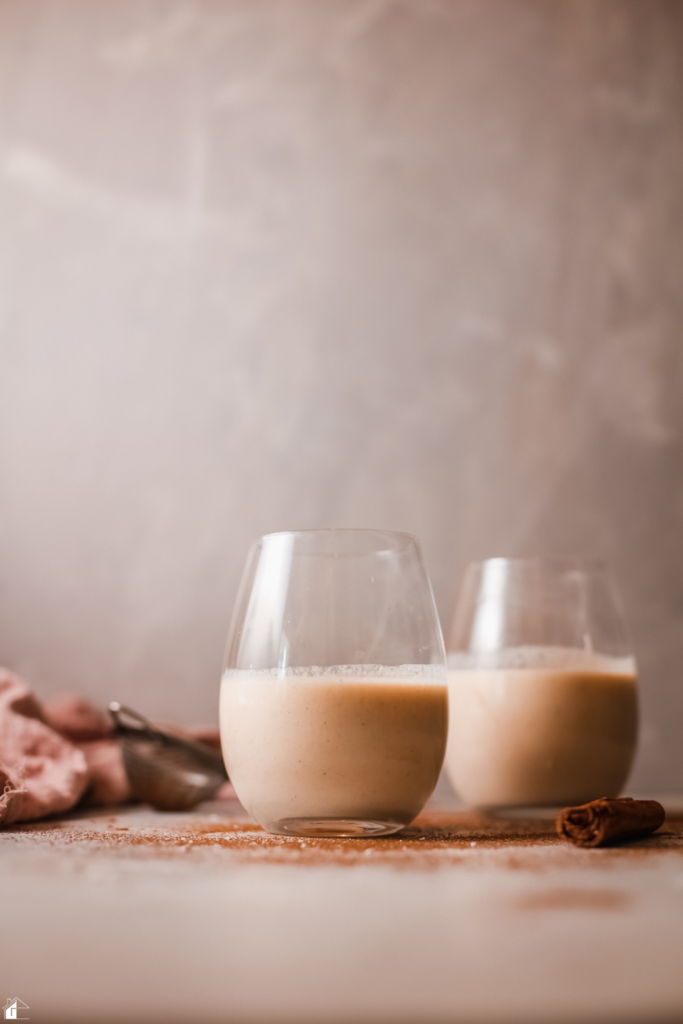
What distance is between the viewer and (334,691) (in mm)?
677

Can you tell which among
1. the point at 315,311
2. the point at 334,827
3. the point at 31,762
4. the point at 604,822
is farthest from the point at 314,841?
the point at 315,311

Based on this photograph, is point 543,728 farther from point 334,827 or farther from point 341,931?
point 341,931

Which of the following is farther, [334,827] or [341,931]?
[334,827]

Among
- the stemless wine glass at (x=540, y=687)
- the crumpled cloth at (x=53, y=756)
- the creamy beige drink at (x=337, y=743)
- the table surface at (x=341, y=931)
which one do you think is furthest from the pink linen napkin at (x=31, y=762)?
the stemless wine glass at (x=540, y=687)

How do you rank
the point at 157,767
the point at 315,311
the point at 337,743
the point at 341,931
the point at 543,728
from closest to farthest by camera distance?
the point at 341,931
the point at 337,743
the point at 543,728
the point at 157,767
the point at 315,311

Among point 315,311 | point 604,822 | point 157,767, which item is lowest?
point 157,767

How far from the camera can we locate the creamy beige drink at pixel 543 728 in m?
0.88

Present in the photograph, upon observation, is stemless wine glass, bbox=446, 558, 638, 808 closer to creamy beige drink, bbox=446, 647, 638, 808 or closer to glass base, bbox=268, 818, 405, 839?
creamy beige drink, bbox=446, 647, 638, 808

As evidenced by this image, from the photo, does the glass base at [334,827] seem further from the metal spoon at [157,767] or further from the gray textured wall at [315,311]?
the gray textured wall at [315,311]

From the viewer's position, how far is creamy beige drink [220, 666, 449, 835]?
68cm

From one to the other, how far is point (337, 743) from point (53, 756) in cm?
41

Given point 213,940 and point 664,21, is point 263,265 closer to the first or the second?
point 664,21

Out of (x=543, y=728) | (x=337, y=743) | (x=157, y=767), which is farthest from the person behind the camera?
(x=157, y=767)

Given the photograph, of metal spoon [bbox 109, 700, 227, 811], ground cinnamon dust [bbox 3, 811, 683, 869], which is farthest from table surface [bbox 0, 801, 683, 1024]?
metal spoon [bbox 109, 700, 227, 811]
